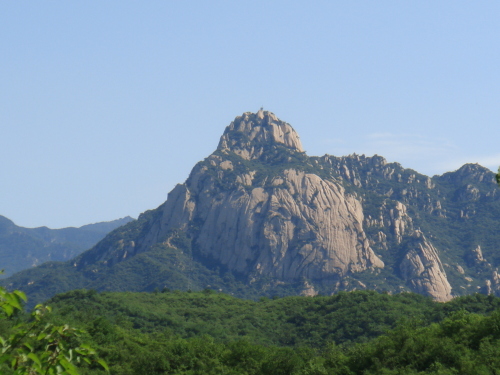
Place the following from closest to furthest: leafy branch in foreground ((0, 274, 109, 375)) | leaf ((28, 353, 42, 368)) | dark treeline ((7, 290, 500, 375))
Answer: leaf ((28, 353, 42, 368))
leafy branch in foreground ((0, 274, 109, 375))
dark treeline ((7, 290, 500, 375))

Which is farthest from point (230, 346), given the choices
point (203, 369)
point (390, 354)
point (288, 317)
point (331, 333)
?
point (288, 317)

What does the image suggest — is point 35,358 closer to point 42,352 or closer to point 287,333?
point 42,352

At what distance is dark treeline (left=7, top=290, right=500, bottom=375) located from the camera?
65.7 m

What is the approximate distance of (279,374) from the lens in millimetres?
73000

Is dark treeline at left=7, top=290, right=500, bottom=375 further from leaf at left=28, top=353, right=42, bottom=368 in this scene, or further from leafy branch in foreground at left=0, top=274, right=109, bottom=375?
leaf at left=28, top=353, right=42, bottom=368

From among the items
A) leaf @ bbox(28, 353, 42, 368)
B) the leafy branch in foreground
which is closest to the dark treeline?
the leafy branch in foreground

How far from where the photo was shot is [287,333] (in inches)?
5463

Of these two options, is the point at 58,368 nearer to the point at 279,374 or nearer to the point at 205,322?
the point at 279,374

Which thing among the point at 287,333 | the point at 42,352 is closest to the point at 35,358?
the point at 42,352

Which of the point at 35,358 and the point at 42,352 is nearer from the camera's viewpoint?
the point at 35,358

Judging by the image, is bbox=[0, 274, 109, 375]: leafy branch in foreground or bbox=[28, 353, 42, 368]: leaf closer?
bbox=[28, 353, 42, 368]: leaf

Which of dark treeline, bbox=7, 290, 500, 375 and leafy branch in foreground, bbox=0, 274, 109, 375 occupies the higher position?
leafy branch in foreground, bbox=0, 274, 109, 375

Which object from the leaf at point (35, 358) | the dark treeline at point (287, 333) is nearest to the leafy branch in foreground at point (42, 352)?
the leaf at point (35, 358)

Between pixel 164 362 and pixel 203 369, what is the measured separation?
4.00 metres
